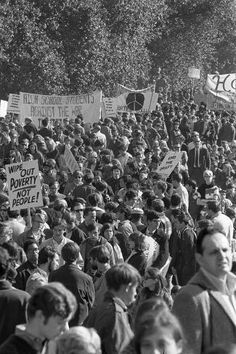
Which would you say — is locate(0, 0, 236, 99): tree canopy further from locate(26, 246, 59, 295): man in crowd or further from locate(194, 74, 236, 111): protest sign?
locate(26, 246, 59, 295): man in crowd

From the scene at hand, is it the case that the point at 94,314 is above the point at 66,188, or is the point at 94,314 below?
above

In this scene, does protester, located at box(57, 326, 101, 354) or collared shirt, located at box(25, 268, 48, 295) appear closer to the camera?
protester, located at box(57, 326, 101, 354)

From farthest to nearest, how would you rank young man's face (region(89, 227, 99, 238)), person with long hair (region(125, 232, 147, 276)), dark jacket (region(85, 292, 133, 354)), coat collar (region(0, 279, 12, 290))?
young man's face (region(89, 227, 99, 238))
person with long hair (region(125, 232, 147, 276))
coat collar (region(0, 279, 12, 290))
dark jacket (region(85, 292, 133, 354))

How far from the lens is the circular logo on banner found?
3234 cm

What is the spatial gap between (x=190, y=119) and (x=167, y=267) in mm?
17836

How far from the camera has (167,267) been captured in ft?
44.5

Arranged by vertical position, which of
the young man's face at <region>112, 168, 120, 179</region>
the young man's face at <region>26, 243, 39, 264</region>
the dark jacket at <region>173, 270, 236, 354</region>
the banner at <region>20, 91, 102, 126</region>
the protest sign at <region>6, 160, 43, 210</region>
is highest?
the dark jacket at <region>173, 270, 236, 354</region>

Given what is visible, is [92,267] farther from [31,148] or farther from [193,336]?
[31,148]

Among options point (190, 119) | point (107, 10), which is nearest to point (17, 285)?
point (190, 119)

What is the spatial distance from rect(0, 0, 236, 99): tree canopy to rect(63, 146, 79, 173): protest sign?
43.2 feet

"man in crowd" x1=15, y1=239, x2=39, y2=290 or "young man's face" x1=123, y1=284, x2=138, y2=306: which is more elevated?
"young man's face" x1=123, y1=284, x2=138, y2=306

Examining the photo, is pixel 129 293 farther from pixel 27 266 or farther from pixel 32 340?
pixel 27 266

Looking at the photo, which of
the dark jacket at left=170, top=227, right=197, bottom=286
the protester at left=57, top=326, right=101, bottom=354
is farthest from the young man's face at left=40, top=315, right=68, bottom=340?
the dark jacket at left=170, top=227, right=197, bottom=286

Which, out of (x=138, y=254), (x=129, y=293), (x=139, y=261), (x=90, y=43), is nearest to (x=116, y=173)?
(x=138, y=254)
